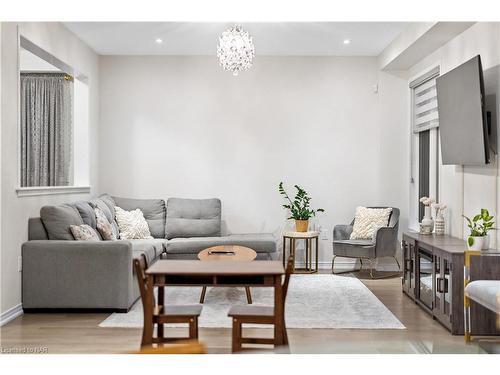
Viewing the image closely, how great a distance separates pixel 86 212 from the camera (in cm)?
527

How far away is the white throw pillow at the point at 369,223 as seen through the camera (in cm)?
650

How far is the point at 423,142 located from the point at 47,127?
13.2 feet

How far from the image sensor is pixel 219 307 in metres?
4.32

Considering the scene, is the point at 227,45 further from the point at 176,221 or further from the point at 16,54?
the point at 176,221

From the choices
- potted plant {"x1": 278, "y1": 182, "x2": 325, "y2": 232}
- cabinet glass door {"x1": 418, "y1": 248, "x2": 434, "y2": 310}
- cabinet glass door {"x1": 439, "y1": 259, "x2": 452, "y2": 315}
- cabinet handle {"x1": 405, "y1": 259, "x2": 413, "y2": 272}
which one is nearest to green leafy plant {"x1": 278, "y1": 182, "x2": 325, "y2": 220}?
potted plant {"x1": 278, "y1": 182, "x2": 325, "y2": 232}

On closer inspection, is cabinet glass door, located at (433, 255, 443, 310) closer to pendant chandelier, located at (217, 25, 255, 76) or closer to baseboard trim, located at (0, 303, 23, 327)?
pendant chandelier, located at (217, 25, 255, 76)

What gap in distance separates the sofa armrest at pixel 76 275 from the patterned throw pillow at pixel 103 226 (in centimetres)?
84

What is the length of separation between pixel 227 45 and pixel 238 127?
1.83 m

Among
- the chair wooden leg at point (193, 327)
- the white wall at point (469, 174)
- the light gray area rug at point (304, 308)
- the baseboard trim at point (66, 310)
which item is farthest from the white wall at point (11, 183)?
the white wall at point (469, 174)

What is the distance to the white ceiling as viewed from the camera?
18.3 feet

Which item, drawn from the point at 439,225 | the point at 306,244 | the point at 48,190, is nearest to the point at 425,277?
the point at 439,225

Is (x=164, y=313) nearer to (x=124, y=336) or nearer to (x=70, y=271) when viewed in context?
(x=124, y=336)

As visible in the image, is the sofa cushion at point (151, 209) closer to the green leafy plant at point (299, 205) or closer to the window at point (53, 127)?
the window at point (53, 127)

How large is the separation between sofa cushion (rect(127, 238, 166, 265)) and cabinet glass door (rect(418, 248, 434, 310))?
7.43 ft
